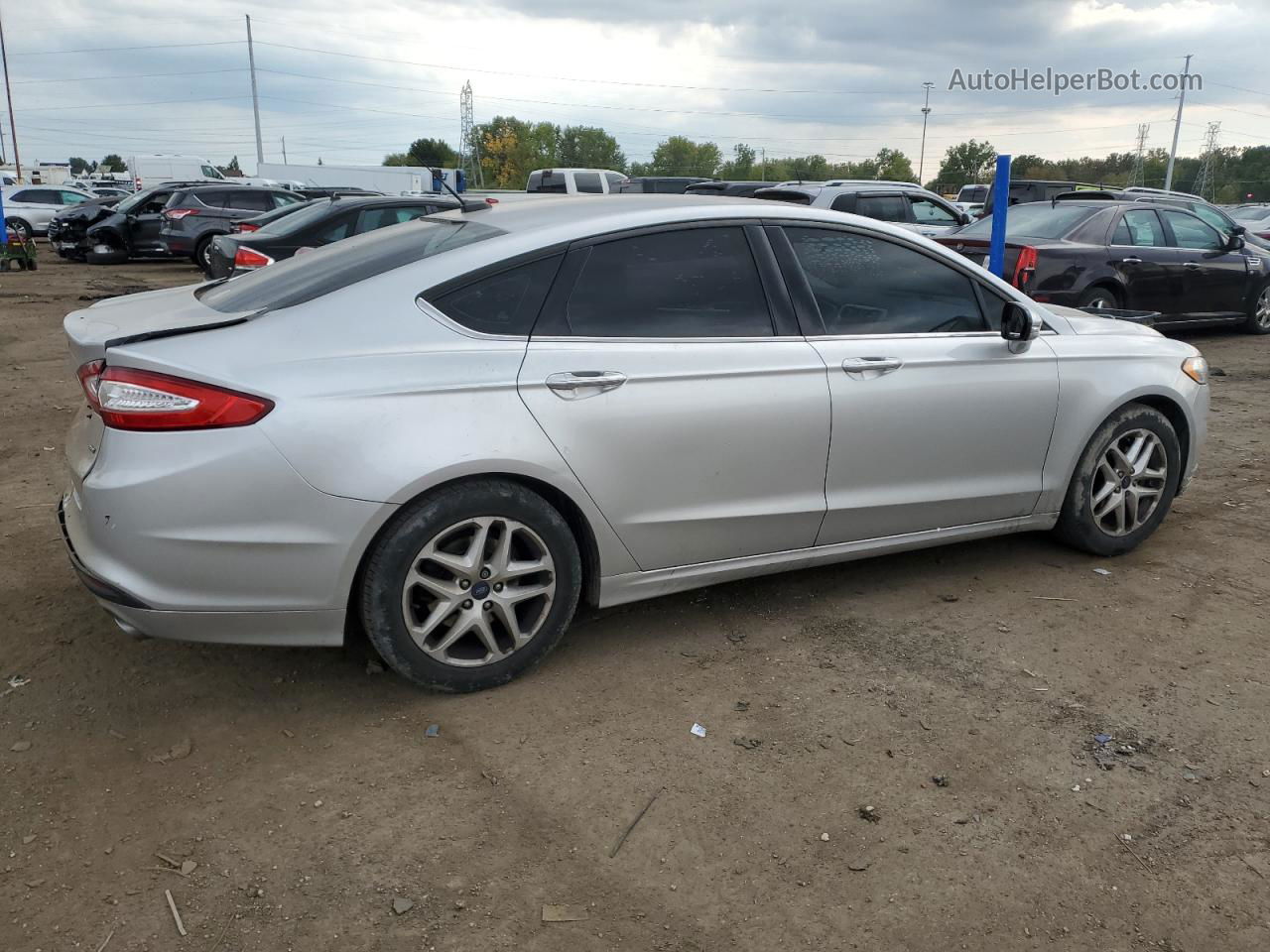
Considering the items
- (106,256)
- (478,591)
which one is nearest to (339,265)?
(478,591)

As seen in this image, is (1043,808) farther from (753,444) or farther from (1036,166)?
(1036,166)

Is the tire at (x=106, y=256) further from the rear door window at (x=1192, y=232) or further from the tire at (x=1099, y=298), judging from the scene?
the rear door window at (x=1192, y=232)

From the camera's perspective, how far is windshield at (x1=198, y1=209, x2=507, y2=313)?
3484 mm

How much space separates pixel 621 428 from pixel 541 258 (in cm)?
64

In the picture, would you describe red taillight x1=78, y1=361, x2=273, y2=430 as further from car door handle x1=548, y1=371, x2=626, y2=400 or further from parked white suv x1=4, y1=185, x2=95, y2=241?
parked white suv x1=4, y1=185, x2=95, y2=241

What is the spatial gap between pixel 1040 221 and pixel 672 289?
315 inches

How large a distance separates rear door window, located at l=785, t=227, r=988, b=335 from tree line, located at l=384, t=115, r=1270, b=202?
68427mm

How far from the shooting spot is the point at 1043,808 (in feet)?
9.55

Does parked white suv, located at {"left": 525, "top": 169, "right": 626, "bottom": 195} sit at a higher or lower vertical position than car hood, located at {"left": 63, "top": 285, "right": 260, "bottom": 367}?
higher

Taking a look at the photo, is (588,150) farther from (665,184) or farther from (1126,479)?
(1126,479)

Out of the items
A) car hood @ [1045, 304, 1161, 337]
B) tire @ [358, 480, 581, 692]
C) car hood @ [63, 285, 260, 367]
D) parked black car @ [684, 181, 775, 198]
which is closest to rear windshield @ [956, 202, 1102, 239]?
car hood @ [1045, 304, 1161, 337]

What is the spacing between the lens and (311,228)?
466 inches

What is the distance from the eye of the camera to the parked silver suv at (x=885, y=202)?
13.3 meters

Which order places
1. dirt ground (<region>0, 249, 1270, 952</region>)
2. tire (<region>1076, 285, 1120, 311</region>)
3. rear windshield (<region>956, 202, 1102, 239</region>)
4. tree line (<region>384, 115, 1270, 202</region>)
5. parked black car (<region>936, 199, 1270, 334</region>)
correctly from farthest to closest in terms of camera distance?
tree line (<region>384, 115, 1270, 202</region>) < rear windshield (<region>956, 202, 1102, 239</region>) < tire (<region>1076, 285, 1120, 311</region>) < parked black car (<region>936, 199, 1270, 334</region>) < dirt ground (<region>0, 249, 1270, 952</region>)
